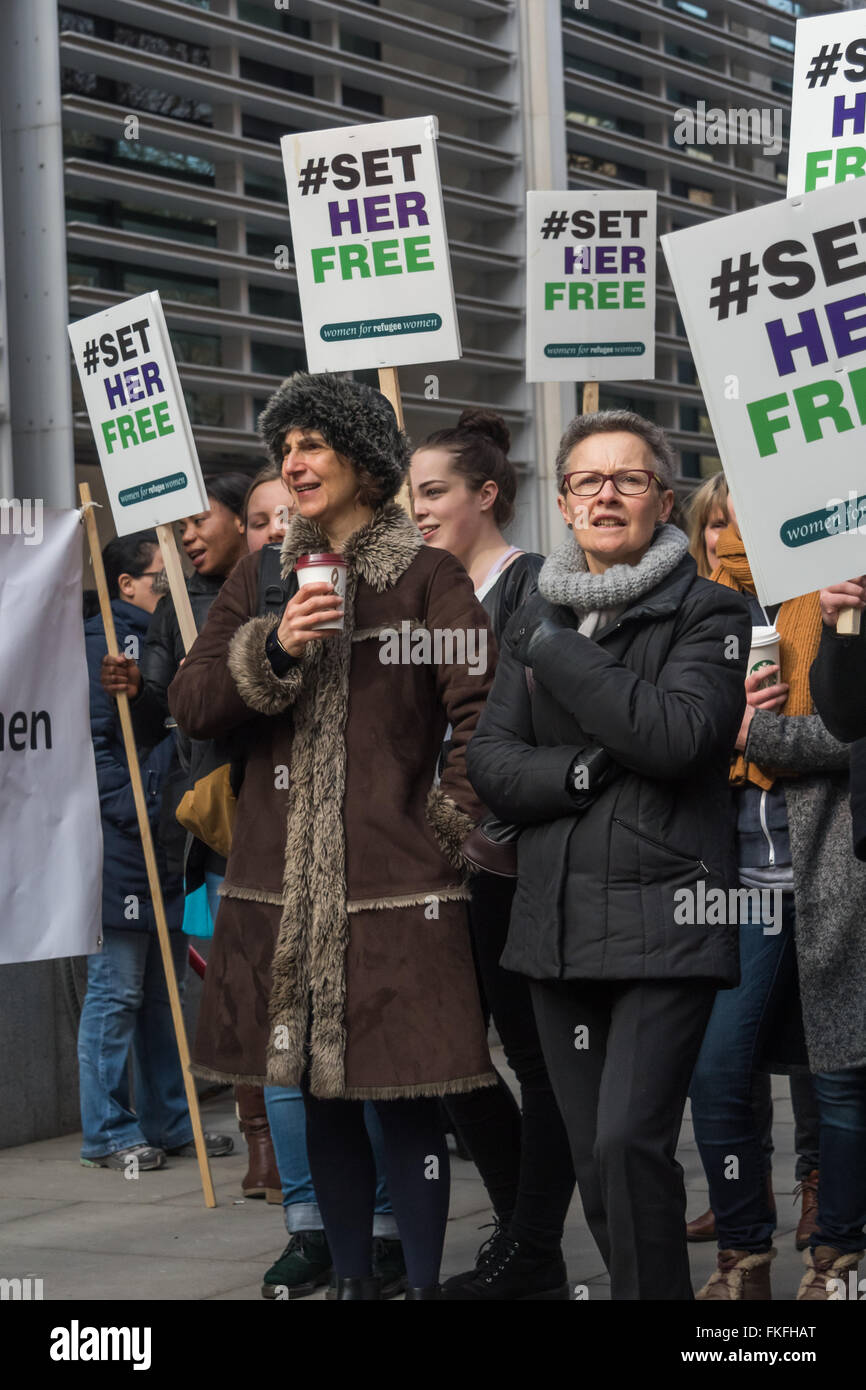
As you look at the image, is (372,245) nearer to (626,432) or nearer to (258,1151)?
(626,432)

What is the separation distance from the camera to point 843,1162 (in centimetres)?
446

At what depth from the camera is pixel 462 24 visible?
13367 millimetres

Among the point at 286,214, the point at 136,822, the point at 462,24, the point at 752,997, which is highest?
the point at 462,24

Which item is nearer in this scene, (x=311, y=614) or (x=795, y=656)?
(x=311, y=614)

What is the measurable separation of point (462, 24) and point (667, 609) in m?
10.5

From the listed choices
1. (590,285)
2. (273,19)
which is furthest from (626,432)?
Answer: (273,19)

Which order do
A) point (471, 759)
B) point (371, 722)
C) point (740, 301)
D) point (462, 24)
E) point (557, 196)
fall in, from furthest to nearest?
point (462, 24) < point (557, 196) < point (371, 722) < point (471, 759) < point (740, 301)

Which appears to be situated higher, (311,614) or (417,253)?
(417,253)

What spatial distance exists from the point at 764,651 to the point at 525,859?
3.38ft

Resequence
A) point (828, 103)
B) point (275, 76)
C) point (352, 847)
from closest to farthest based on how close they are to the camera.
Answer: point (352, 847), point (828, 103), point (275, 76)

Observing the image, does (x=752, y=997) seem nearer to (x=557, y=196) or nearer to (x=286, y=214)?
(x=557, y=196)

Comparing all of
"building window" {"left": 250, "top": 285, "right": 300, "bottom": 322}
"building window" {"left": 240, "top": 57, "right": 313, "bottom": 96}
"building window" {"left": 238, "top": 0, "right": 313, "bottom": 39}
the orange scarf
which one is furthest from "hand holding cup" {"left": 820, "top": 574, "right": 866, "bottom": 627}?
"building window" {"left": 238, "top": 0, "right": 313, "bottom": 39}

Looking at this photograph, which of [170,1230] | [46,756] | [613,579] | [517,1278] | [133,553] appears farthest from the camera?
[133,553]
